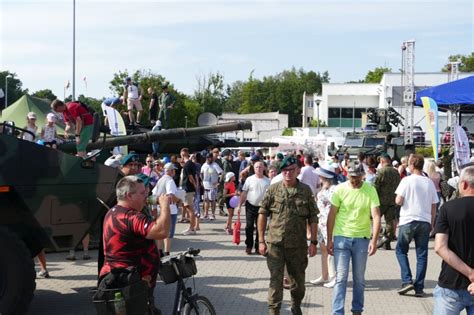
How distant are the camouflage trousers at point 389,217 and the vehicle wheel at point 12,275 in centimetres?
748

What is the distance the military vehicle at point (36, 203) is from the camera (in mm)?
6500

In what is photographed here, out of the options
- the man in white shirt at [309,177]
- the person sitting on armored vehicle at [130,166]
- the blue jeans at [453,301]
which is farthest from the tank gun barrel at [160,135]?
the blue jeans at [453,301]

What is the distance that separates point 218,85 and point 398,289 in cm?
6605

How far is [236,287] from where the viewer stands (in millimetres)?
9188

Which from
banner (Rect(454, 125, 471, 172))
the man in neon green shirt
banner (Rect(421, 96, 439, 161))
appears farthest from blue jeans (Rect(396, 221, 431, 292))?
banner (Rect(421, 96, 439, 161))

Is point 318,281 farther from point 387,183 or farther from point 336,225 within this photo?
point 387,183

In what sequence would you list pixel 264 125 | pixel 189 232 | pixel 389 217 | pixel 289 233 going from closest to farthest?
1. pixel 289 233
2. pixel 389 217
3. pixel 189 232
4. pixel 264 125

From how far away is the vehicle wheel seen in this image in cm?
647

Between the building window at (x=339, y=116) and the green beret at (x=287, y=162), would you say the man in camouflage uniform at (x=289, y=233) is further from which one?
the building window at (x=339, y=116)

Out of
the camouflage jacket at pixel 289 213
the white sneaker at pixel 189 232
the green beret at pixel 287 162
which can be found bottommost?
the white sneaker at pixel 189 232

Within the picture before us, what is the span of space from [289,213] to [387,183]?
5.86 metres

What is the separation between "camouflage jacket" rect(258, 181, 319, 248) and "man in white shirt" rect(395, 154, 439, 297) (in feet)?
7.11

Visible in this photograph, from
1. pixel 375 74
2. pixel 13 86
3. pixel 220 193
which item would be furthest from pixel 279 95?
pixel 220 193

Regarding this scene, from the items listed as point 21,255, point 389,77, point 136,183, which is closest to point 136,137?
point 21,255
